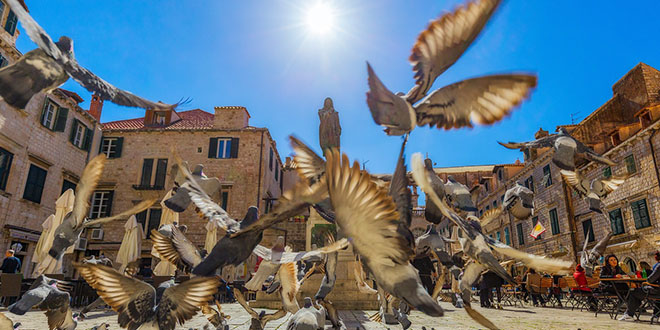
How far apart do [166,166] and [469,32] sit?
84.4 feet

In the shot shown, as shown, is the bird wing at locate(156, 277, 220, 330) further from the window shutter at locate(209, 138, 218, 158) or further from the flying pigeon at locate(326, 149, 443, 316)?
the window shutter at locate(209, 138, 218, 158)

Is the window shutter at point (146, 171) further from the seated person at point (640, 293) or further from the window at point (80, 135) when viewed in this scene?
the seated person at point (640, 293)

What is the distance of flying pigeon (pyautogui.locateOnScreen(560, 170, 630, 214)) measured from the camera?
5535 mm

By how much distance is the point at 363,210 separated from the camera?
8.27 ft

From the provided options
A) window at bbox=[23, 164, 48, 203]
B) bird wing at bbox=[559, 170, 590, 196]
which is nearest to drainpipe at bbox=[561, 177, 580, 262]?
bird wing at bbox=[559, 170, 590, 196]

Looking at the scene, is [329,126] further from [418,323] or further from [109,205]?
[109,205]

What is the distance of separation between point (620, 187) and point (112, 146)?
31796 millimetres

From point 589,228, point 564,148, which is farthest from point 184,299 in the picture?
point 589,228

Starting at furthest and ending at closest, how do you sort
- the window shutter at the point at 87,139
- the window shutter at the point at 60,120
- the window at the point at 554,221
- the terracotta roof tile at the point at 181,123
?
1. the window at the point at 554,221
2. the terracotta roof tile at the point at 181,123
3. the window shutter at the point at 87,139
4. the window shutter at the point at 60,120

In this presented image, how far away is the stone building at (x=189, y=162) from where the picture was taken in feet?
81.2

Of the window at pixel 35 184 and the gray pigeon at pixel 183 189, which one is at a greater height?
the window at pixel 35 184

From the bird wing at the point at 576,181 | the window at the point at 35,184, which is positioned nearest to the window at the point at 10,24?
the window at the point at 35,184

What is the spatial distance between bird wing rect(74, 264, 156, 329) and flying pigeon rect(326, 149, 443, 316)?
6.55ft

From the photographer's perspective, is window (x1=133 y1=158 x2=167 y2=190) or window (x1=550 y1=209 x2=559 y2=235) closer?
window (x1=133 y1=158 x2=167 y2=190)
